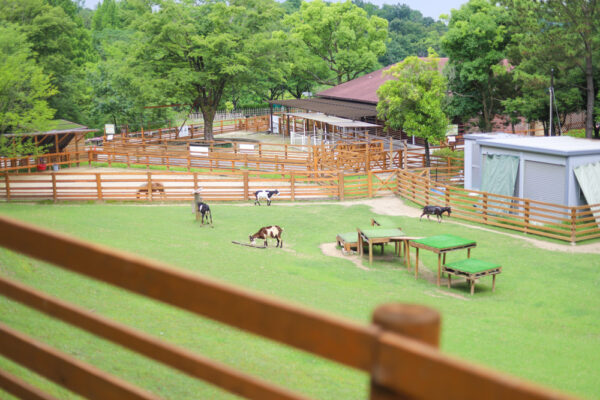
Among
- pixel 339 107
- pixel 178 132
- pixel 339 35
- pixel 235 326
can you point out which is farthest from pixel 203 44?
pixel 235 326

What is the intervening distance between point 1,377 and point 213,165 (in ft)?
112

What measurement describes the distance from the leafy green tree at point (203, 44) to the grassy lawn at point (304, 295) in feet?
66.9

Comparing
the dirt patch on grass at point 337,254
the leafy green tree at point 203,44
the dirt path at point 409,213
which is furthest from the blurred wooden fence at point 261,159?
the dirt patch on grass at point 337,254

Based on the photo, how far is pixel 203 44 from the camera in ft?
137

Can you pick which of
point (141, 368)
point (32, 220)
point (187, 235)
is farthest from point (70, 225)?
point (141, 368)

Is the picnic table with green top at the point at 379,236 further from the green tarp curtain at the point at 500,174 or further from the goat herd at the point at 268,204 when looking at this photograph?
the green tarp curtain at the point at 500,174

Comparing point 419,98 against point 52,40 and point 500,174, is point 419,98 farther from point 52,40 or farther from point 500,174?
point 52,40

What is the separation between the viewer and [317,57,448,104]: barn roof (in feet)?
144

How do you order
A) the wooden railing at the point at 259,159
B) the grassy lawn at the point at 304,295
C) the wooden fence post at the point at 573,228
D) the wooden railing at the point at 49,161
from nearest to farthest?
the grassy lawn at the point at 304,295 → the wooden fence post at the point at 573,228 → the wooden railing at the point at 49,161 → the wooden railing at the point at 259,159

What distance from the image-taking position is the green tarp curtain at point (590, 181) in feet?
69.2

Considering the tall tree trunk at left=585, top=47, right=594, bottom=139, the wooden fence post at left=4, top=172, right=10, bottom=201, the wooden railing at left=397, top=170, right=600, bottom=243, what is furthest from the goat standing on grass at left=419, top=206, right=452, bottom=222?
the wooden fence post at left=4, top=172, right=10, bottom=201

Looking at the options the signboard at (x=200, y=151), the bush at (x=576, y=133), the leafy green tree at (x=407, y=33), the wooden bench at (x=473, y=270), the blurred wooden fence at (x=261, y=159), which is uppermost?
the leafy green tree at (x=407, y=33)

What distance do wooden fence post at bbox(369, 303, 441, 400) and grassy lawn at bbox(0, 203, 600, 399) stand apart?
5564mm

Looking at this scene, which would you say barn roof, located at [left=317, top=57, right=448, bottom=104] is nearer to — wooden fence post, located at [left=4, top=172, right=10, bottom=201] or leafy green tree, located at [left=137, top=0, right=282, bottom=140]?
leafy green tree, located at [left=137, top=0, right=282, bottom=140]
